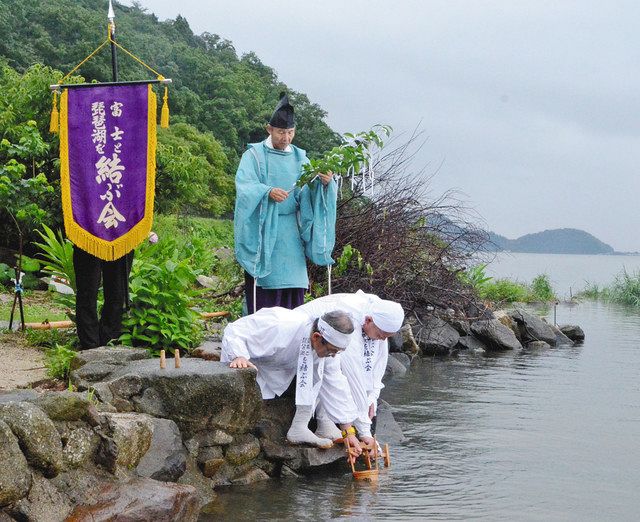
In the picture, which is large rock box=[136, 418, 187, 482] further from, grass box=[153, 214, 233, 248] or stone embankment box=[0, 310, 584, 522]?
grass box=[153, 214, 233, 248]

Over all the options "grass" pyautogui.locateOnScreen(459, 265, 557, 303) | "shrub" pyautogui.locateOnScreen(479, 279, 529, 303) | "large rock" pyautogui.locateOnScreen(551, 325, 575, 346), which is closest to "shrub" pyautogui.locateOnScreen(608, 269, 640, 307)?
"grass" pyautogui.locateOnScreen(459, 265, 557, 303)

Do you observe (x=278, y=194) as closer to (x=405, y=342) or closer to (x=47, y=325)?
(x=47, y=325)

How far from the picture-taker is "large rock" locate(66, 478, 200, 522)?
4.83 m

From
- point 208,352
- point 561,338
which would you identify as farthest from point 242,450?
point 561,338

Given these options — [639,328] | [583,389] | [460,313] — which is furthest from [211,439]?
[639,328]

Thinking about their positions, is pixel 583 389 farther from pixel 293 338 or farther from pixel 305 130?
pixel 305 130

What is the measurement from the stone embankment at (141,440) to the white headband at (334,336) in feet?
2.02

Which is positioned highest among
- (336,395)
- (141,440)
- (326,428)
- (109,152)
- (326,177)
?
(109,152)

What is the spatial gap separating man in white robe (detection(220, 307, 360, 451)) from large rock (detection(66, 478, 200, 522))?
4.19 ft

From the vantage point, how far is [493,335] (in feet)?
47.9

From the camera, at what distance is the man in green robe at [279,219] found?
299 inches

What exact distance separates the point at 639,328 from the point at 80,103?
1442 centimetres

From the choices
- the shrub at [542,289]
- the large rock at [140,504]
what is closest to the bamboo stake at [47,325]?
the large rock at [140,504]

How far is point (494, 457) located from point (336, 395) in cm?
162
